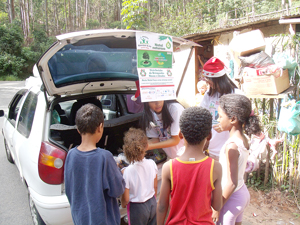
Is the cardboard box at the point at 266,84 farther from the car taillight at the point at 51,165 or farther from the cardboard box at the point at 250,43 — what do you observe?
the car taillight at the point at 51,165

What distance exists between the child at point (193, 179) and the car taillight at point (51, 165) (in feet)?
3.59

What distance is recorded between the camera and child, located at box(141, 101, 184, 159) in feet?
8.50

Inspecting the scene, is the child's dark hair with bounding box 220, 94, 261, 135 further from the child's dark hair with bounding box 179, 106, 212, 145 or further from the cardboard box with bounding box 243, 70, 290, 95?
the cardboard box with bounding box 243, 70, 290, 95

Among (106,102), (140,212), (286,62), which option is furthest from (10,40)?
(140,212)

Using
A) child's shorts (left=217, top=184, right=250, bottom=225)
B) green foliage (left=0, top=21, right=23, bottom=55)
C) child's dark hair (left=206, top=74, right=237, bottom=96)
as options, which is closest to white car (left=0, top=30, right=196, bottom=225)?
child's dark hair (left=206, top=74, right=237, bottom=96)

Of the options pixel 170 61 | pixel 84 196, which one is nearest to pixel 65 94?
pixel 170 61

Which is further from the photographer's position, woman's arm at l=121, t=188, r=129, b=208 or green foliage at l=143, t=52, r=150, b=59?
green foliage at l=143, t=52, r=150, b=59

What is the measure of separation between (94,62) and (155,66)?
3.59ft

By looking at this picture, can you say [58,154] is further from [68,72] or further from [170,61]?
[170,61]

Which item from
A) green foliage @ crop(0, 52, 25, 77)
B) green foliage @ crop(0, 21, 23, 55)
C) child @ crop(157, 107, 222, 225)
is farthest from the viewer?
green foliage @ crop(0, 21, 23, 55)

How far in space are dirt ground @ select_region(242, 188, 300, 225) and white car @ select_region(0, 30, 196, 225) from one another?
1442 mm

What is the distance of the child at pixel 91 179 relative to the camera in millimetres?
1636

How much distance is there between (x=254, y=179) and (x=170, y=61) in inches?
93.9

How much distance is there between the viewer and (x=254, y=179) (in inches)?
142
